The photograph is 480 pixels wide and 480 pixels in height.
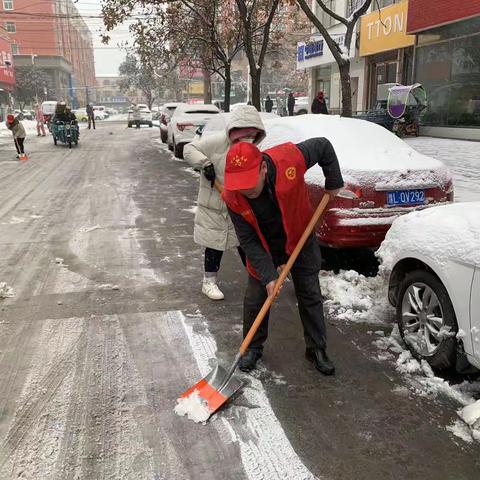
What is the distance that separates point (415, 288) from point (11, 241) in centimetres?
506

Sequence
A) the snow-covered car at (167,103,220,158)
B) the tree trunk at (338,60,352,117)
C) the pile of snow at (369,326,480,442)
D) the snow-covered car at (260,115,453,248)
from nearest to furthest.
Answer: the pile of snow at (369,326,480,442) → the snow-covered car at (260,115,453,248) → the tree trunk at (338,60,352,117) → the snow-covered car at (167,103,220,158)

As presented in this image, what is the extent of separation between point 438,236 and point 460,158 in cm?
1019

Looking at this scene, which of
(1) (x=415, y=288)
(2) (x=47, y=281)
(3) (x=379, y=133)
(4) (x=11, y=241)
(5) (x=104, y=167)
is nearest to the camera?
(1) (x=415, y=288)

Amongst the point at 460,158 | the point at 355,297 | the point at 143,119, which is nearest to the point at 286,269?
the point at 355,297

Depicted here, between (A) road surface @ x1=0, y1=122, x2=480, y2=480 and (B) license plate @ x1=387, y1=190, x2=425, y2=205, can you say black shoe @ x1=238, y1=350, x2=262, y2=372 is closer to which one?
(A) road surface @ x1=0, y1=122, x2=480, y2=480

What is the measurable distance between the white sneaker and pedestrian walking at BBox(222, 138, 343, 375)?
3.76ft

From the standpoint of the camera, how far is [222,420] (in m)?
2.83

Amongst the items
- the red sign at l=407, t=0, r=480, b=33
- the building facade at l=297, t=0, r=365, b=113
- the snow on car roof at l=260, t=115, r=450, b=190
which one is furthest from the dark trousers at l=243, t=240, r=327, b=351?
the building facade at l=297, t=0, r=365, b=113

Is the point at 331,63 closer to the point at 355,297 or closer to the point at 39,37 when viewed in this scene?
the point at 355,297

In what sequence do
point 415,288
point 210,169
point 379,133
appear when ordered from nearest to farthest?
point 415,288 → point 210,169 → point 379,133

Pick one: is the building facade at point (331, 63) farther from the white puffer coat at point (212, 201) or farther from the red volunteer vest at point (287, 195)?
the red volunteer vest at point (287, 195)

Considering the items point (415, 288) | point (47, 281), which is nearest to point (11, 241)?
point (47, 281)

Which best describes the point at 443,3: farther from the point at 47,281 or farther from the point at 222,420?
the point at 222,420

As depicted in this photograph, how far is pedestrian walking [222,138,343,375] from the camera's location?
9.27 ft
